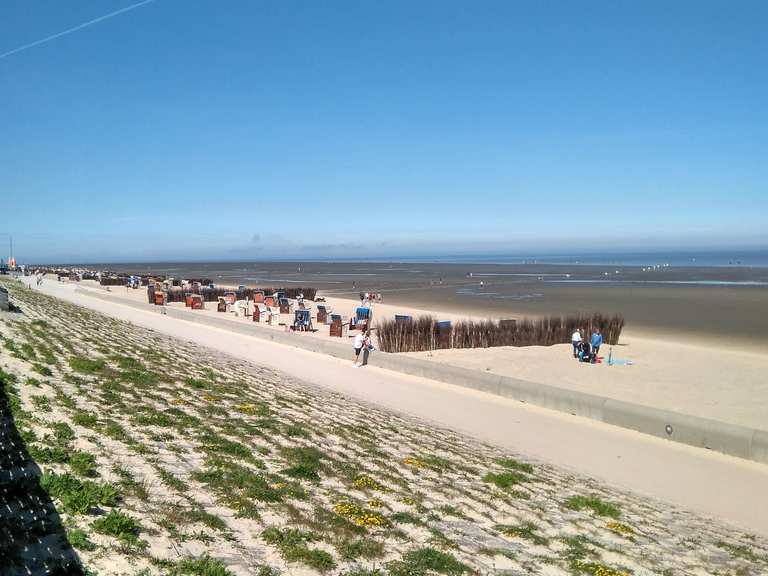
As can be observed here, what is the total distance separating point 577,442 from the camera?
968 centimetres

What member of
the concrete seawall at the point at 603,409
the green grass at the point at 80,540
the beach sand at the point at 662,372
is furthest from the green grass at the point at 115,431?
the beach sand at the point at 662,372

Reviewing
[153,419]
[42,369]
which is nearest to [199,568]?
[153,419]

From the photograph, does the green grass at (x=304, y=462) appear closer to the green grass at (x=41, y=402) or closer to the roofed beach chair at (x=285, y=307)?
the green grass at (x=41, y=402)

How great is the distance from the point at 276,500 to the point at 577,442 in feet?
19.3

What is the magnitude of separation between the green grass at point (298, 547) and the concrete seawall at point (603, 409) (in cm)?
721

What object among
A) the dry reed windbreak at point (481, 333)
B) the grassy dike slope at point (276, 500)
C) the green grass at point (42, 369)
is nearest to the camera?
the grassy dike slope at point (276, 500)

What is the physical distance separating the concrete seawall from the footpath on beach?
0.17m

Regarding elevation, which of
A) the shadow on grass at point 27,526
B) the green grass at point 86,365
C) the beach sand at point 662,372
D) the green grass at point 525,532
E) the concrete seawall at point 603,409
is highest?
the green grass at point 86,365

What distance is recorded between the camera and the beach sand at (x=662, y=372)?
12227 millimetres

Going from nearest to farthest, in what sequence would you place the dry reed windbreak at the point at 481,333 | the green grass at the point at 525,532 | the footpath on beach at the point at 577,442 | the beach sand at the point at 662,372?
1. the green grass at the point at 525,532
2. the footpath on beach at the point at 577,442
3. the beach sand at the point at 662,372
4. the dry reed windbreak at the point at 481,333

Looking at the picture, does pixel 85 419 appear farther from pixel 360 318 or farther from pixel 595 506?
pixel 360 318

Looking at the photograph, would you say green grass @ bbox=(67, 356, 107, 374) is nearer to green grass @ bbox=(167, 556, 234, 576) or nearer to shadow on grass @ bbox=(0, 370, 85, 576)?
shadow on grass @ bbox=(0, 370, 85, 576)

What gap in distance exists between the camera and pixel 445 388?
13.4 metres

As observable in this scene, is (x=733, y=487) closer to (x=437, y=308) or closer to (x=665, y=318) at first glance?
(x=665, y=318)
